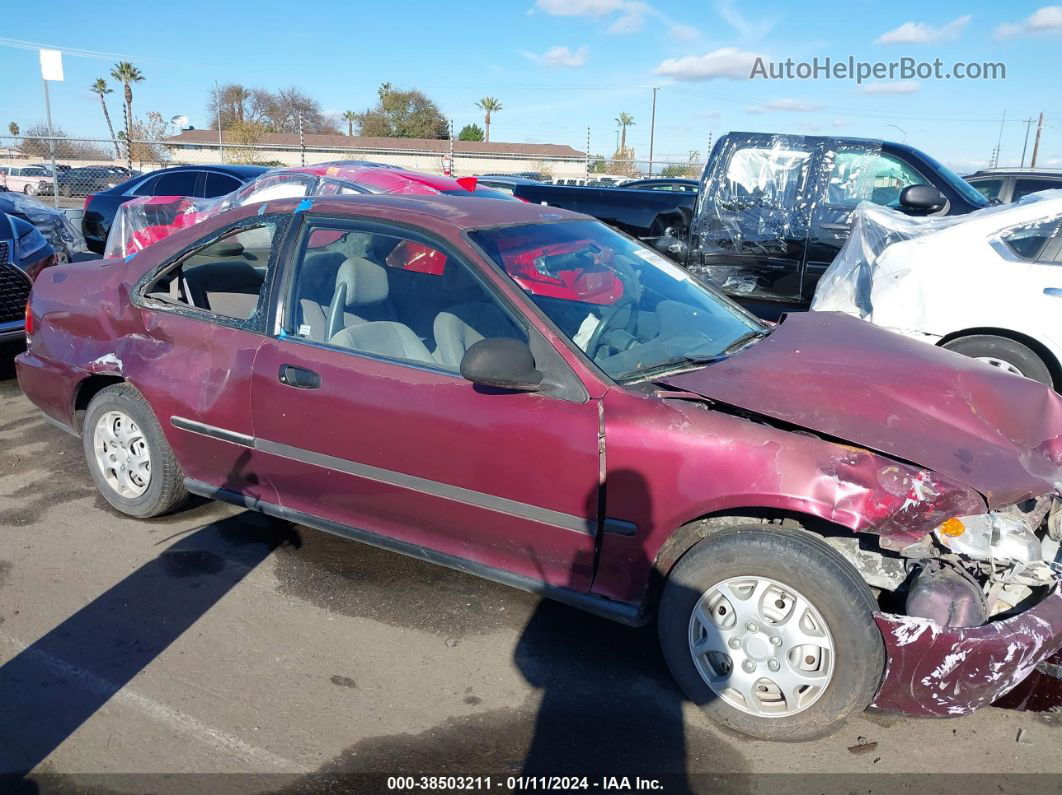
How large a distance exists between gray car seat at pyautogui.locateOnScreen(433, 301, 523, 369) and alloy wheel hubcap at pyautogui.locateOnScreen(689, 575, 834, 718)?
1.24 meters

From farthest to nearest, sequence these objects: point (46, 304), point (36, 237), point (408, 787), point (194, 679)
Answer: point (36, 237)
point (46, 304)
point (194, 679)
point (408, 787)

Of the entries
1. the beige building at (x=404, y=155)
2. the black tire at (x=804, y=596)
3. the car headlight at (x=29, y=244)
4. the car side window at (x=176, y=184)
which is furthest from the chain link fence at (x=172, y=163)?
the black tire at (x=804, y=596)

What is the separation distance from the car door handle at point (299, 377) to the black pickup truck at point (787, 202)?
15.7 feet

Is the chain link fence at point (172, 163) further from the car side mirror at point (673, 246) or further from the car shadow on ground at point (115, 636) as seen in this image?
the car shadow on ground at point (115, 636)

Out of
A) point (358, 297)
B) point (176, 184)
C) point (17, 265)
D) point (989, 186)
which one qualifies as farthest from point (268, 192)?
point (989, 186)

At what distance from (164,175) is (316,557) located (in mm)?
9304

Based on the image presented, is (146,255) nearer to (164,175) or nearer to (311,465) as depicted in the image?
(311,465)

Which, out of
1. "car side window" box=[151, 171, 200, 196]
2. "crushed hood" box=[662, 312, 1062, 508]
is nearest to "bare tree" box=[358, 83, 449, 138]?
"car side window" box=[151, 171, 200, 196]

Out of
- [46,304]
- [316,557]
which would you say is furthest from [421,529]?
[46,304]

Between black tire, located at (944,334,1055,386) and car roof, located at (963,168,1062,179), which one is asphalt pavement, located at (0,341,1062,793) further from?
car roof, located at (963,168,1062,179)

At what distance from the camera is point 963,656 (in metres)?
2.56

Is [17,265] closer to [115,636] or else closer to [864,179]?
[115,636]

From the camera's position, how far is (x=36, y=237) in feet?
24.1

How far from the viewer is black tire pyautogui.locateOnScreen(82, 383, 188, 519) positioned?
4.08 m
